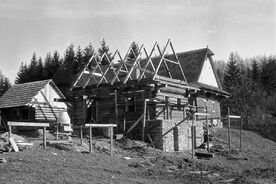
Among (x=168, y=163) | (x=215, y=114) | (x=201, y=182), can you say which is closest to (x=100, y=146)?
(x=168, y=163)

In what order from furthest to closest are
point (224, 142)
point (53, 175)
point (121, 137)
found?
1. point (224, 142)
2. point (121, 137)
3. point (53, 175)

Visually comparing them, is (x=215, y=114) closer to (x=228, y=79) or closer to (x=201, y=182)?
(x=201, y=182)

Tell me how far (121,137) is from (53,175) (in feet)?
37.7

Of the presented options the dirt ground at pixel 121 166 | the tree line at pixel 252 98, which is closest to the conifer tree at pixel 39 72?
the tree line at pixel 252 98

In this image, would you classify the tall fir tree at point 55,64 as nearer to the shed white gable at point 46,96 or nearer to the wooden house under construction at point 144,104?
the shed white gable at point 46,96

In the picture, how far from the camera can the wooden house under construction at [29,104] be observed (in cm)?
3001

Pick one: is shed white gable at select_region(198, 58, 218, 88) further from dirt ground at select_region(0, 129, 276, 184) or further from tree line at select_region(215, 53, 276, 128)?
dirt ground at select_region(0, 129, 276, 184)

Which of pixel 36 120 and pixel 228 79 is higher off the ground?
pixel 228 79

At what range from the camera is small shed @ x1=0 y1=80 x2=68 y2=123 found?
30.0 metres

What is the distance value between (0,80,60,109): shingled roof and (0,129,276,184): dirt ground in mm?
12110

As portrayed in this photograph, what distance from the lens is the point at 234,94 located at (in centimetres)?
5028

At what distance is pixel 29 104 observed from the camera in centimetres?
2939

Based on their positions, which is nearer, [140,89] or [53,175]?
[53,175]

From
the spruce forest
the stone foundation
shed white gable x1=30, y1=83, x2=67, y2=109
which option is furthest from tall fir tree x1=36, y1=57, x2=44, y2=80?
the stone foundation
